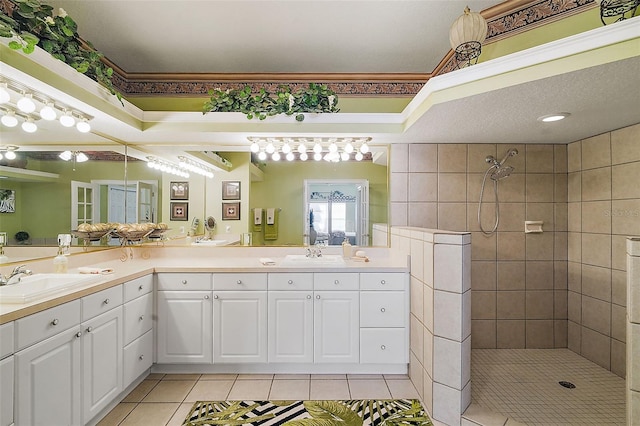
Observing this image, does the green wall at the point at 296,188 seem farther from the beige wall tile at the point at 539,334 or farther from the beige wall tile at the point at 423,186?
the beige wall tile at the point at 539,334

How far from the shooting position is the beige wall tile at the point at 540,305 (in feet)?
9.47

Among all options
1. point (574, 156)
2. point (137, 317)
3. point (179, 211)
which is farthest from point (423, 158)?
point (137, 317)

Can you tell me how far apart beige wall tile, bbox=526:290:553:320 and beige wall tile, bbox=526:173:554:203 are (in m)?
0.89

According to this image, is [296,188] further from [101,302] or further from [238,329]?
[101,302]

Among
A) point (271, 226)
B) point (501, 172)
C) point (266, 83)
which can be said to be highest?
point (266, 83)

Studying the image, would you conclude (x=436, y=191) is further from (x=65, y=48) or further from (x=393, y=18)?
(x=65, y=48)

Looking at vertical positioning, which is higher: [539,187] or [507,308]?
[539,187]

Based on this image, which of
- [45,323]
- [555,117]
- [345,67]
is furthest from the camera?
[345,67]

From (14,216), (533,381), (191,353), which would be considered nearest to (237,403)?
(191,353)

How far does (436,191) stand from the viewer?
9.59 ft

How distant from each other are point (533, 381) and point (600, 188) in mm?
1682

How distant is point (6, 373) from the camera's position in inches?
49.8

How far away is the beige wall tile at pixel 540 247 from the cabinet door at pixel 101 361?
3456 millimetres

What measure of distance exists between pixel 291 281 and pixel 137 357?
121 centimetres
